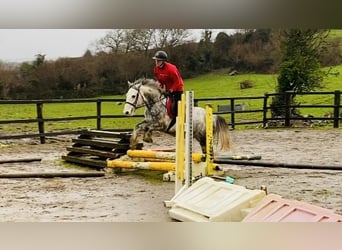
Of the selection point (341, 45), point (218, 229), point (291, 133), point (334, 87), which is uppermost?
point (341, 45)

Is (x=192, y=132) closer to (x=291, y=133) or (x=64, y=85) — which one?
(x=291, y=133)

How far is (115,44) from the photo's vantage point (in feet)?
8.82

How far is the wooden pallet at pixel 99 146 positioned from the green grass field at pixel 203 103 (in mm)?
50

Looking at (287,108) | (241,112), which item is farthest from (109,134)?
(287,108)

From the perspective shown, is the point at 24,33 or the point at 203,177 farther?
the point at 203,177

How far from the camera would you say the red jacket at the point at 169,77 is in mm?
2717

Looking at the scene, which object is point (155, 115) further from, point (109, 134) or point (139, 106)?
point (109, 134)

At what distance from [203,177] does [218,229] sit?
289 mm

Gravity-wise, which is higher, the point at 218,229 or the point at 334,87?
the point at 334,87

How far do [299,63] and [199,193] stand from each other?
0.89 metres

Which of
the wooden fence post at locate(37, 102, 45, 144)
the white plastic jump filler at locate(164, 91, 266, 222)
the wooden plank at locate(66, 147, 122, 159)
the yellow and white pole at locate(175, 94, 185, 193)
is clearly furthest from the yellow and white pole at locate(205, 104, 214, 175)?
the wooden fence post at locate(37, 102, 45, 144)

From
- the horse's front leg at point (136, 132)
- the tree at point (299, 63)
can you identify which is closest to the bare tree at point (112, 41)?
the horse's front leg at point (136, 132)

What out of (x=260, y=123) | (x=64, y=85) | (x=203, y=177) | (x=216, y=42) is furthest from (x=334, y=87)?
(x=64, y=85)

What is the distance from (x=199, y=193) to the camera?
2742 mm
